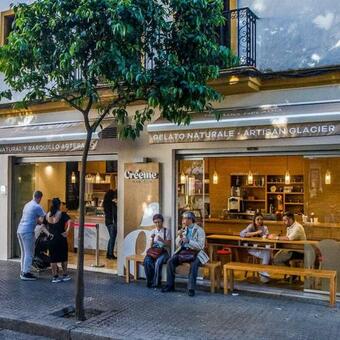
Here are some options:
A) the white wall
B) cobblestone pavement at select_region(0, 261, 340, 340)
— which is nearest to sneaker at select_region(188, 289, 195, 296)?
cobblestone pavement at select_region(0, 261, 340, 340)

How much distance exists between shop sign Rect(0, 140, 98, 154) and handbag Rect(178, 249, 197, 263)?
2.98 m

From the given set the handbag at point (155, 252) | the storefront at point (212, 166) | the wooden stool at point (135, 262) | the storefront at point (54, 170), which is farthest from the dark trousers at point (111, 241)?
the handbag at point (155, 252)

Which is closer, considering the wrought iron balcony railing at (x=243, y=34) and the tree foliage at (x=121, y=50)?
the tree foliage at (x=121, y=50)

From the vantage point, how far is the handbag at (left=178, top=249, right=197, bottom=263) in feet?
29.4

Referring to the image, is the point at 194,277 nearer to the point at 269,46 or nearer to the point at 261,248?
the point at 261,248

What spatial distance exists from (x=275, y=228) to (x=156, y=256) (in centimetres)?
426

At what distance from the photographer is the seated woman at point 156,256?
941cm

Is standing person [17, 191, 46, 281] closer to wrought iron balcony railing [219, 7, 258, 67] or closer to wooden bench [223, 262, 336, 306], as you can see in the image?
wooden bench [223, 262, 336, 306]

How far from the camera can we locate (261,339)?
21.3ft

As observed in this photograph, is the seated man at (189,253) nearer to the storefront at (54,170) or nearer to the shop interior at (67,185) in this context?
the storefront at (54,170)

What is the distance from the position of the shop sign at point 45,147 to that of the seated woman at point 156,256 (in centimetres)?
219

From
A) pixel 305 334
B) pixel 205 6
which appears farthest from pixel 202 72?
pixel 305 334

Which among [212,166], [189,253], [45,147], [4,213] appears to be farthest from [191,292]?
[4,213]

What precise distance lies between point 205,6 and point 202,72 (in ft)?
3.53
